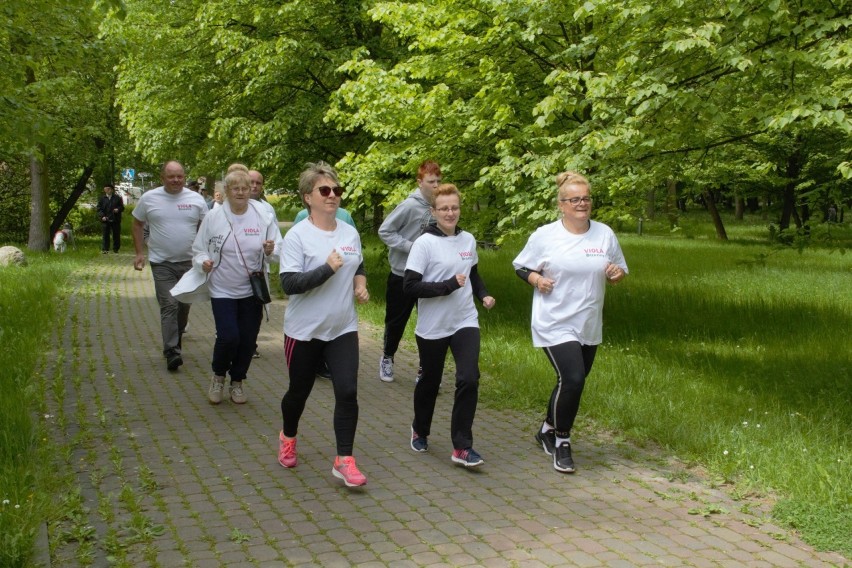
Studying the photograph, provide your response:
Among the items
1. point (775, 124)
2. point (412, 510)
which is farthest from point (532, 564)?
point (775, 124)

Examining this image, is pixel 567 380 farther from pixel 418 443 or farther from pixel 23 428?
pixel 23 428

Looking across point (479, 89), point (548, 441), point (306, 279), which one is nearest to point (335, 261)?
point (306, 279)

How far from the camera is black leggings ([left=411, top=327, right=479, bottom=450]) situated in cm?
654

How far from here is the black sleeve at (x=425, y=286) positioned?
6.49 metres

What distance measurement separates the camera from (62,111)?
25672 mm

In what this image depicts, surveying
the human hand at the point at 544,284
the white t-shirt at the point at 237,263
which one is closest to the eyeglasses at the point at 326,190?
the human hand at the point at 544,284

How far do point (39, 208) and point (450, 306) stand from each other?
2270 cm

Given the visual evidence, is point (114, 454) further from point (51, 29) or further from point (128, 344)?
point (51, 29)

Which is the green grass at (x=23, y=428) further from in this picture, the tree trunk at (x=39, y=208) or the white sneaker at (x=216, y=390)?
the tree trunk at (x=39, y=208)

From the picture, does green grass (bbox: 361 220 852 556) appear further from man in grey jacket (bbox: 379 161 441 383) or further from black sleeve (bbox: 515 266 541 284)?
black sleeve (bbox: 515 266 541 284)

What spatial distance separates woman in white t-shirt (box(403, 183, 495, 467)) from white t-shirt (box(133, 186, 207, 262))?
3969mm

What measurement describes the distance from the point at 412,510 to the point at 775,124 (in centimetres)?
482

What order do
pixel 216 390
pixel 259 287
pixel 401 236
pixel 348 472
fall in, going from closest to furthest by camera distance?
pixel 348 472 → pixel 259 287 → pixel 216 390 → pixel 401 236

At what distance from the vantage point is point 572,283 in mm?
Answer: 6523
